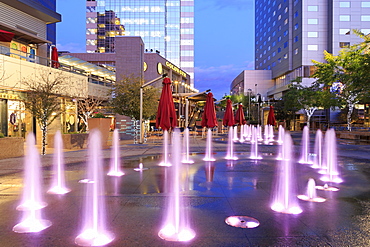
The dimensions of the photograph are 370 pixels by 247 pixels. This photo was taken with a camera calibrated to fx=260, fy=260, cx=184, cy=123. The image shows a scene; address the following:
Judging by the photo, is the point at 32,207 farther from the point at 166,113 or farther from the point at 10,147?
the point at 166,113

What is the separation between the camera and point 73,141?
16.1 metres

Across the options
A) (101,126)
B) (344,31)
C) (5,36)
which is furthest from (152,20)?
(101,126)

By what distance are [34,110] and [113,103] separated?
36.0ft

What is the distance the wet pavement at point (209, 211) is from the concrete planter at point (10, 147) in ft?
12.6

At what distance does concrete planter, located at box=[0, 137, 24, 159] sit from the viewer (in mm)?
11789

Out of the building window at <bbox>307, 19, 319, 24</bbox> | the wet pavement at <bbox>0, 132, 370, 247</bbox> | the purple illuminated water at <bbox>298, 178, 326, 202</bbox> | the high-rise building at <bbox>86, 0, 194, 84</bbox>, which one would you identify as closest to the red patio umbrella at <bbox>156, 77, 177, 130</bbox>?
the wet pavement at <bbox>0, 132, 370, 247</bbox>

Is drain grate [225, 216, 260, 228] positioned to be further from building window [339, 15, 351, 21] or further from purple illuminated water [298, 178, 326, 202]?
building window [339, 15, 351, 21]

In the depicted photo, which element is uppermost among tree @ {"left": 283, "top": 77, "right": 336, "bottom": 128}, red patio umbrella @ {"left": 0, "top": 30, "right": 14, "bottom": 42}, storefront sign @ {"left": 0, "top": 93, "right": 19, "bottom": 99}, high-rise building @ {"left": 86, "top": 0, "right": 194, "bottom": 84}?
high-rise building @ {"left": 86, "top": 0, "right": 194, "bottom": 84}

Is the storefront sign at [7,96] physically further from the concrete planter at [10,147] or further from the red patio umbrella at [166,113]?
the red patio umbrella at [166,113]

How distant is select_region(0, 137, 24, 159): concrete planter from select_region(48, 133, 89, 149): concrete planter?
3.25m

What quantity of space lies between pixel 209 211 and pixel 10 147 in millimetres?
11151

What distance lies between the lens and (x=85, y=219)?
4.68 metres

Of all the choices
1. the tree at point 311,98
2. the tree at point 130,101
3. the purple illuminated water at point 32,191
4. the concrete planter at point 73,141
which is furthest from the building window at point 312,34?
the purple illuminated water at point 32,191

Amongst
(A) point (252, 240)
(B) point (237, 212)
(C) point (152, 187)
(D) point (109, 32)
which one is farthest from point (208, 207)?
(D) point (109, 32)
